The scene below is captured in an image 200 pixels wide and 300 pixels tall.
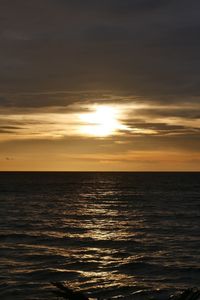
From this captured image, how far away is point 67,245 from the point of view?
39688mm

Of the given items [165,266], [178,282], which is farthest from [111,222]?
[178,282]

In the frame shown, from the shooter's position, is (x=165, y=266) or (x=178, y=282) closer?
(x=178, y=282)

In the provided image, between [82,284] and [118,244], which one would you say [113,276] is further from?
[118,244]

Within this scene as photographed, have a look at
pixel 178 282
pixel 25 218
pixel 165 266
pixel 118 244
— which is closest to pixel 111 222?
pixel 25 218

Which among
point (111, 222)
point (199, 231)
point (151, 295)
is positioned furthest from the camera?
point (111, 222)

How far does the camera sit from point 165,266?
29953mm

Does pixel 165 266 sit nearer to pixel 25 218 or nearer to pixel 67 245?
pixel 67 245

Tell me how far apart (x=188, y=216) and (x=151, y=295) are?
46121mm

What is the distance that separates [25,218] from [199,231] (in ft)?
86.5

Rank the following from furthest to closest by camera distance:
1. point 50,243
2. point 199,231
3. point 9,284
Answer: point 199,231 < point 50,243 < point 9,284

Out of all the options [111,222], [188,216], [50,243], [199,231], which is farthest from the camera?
[188,216]

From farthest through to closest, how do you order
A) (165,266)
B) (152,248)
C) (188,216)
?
(188,216) < (152,248) < (165,266)

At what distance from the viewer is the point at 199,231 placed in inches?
1924

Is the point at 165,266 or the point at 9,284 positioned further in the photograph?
the point at 165,266
